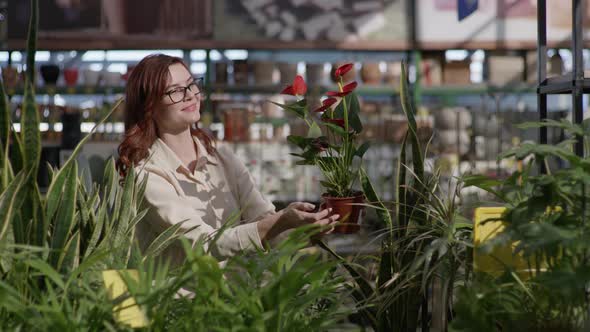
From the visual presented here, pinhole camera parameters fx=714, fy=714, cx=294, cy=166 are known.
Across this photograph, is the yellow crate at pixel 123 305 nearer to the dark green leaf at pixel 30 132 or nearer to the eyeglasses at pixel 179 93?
the dark green leaf at pixel 30 132

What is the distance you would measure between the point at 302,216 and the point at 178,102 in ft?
1.79

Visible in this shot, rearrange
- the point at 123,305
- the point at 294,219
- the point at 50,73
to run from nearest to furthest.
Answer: the point at 123,305 < the point at 294,219 < the point at 50,73

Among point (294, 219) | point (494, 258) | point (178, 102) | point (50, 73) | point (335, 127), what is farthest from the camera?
point (50, 73)

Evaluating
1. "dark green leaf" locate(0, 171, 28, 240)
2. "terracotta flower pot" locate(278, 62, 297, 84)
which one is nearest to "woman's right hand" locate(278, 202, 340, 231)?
"dark green leaf" locate(0, 171, 28, 240)

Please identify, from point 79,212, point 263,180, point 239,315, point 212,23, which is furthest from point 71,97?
point 239,315

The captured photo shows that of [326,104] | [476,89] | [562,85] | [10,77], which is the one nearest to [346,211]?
[326,104]

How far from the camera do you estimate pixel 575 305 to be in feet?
3.46

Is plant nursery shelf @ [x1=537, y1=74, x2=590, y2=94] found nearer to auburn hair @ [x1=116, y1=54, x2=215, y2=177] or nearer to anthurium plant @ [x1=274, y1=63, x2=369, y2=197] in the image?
anthurium plant @ [x1=274, y1=63, x2=369, y2=197]

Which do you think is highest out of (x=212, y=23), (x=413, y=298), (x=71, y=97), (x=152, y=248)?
(x=212, y=23)

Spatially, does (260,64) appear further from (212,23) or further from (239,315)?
(239,315)

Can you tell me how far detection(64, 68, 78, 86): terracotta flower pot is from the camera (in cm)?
531

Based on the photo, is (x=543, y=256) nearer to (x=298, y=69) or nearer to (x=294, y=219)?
(x=294, y=219)

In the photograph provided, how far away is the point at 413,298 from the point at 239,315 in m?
0.50

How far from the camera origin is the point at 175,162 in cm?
189
